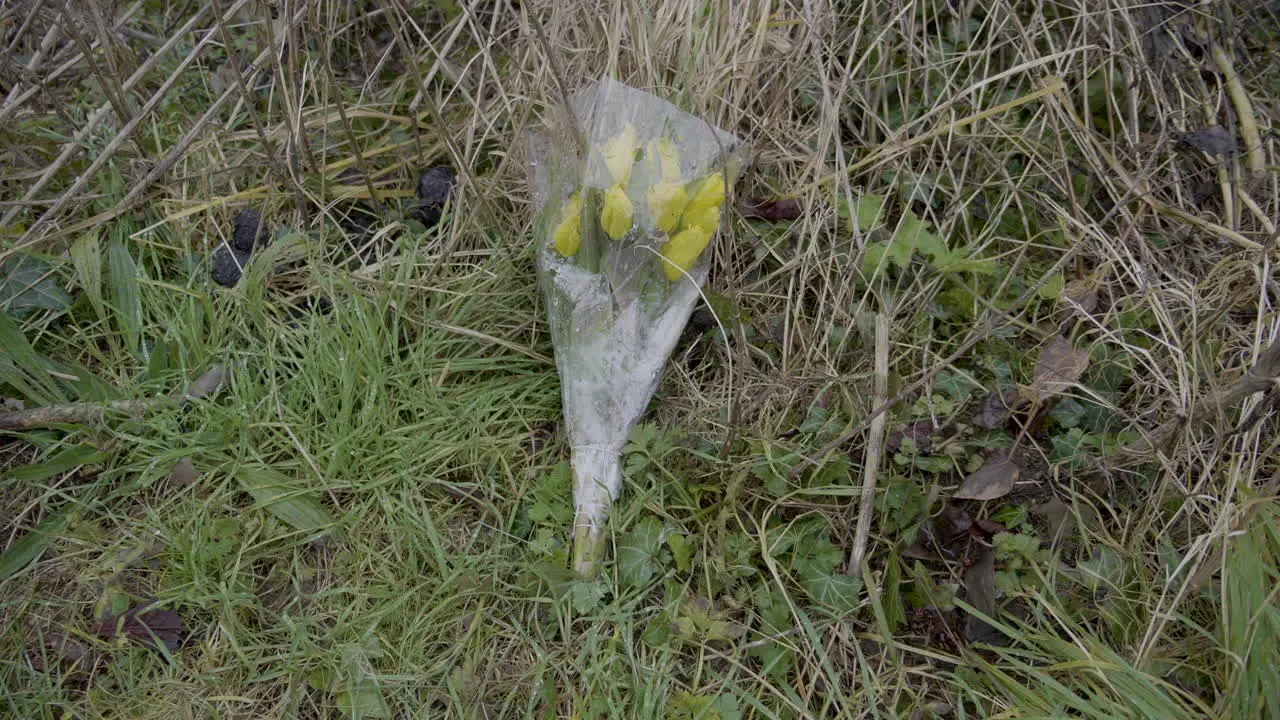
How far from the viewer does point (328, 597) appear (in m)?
1.75

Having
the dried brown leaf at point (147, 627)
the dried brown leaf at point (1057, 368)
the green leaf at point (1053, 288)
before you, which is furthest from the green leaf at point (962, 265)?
the dried brown leaf at point (147, 627)

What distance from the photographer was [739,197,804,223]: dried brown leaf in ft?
6.66

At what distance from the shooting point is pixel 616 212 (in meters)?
1.73

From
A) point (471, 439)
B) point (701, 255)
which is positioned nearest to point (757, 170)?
point (701, 255)

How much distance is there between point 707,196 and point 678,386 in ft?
1.41

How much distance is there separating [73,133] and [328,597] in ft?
4.68

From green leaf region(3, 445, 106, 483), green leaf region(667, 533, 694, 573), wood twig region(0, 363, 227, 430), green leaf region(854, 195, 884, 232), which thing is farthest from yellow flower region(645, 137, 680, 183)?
green leaf region(3, 445, 106, 483)

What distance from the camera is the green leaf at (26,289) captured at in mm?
1985

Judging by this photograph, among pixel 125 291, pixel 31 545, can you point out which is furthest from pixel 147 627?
pixel 125 291

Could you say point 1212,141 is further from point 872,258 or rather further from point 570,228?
point 570,228

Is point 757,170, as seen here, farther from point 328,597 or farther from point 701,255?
point 328,597

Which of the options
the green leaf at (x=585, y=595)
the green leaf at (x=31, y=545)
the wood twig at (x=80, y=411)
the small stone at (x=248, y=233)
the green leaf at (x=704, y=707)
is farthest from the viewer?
the small stone at (x=248, y=233)

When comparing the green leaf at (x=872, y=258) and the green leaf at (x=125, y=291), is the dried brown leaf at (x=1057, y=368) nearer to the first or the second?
the green leaf at (x=872, y=258)

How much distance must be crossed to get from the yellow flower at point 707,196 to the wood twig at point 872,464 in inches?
Result: 17.3
